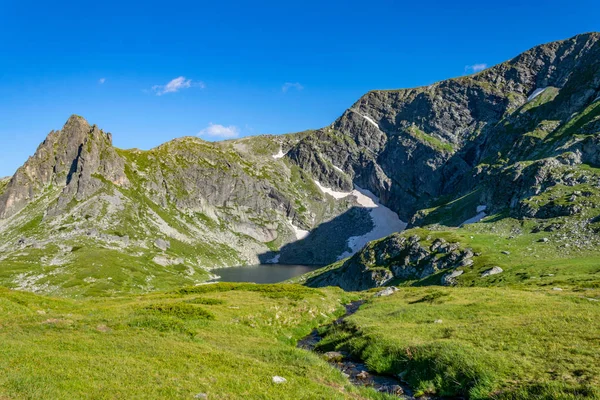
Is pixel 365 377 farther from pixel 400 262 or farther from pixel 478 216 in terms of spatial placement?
pixel 478 216

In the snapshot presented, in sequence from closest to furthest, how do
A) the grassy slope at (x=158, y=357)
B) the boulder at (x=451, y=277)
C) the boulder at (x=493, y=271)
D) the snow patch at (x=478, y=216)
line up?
the grassy slope at (x=158, y=357) < the boulder at (x=493, y=271) < the boulder at (x=451, y=277) < the snow patch at (x=478, y=216)

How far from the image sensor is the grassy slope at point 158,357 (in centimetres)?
1489

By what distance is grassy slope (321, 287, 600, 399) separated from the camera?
1589 cm

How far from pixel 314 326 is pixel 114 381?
2582cm

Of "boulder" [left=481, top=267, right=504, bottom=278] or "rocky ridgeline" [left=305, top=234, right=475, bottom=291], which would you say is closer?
"boulder" [left=481, top=267, right=504, bottom=278]

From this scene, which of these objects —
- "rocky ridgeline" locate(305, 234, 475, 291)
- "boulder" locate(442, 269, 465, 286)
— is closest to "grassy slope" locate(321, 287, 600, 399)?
"boulder" locate(442, 269, 465, 286)

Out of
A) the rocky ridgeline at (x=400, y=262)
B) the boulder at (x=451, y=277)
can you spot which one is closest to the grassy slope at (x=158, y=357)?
the boulder at (x=451, y=277)

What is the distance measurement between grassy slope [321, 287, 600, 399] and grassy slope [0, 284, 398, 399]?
4.42 m

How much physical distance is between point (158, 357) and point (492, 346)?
19559 mm

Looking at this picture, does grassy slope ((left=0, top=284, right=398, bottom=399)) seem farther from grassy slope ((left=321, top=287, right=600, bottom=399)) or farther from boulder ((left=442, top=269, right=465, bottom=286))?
boulder ((left=442, top=269, right=465, bottom=286))

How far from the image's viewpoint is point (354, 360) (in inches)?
1005

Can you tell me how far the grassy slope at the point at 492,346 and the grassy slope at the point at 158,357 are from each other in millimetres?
4416

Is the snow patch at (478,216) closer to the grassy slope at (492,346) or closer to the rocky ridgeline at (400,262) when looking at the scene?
the rocky ridgeline at (400,262)

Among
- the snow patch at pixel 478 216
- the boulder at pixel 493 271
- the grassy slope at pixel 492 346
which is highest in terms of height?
the snow patch at pixel 478 216
